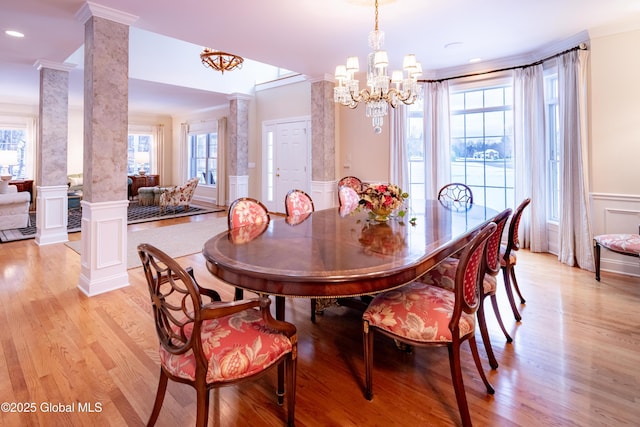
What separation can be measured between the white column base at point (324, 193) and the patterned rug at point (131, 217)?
331 centimetres

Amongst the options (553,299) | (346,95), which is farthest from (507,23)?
(553,299)

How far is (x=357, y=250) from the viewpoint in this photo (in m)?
1.78

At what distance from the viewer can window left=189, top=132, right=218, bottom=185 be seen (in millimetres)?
9516

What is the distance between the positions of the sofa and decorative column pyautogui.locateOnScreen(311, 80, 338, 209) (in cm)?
510

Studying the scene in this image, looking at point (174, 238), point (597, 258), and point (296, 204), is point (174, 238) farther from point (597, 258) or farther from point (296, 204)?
point (597, 258)

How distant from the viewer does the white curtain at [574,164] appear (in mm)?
3855

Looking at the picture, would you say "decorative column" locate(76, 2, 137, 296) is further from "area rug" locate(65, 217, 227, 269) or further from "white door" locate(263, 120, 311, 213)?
"white door" locate(263, 120, 311, 213)

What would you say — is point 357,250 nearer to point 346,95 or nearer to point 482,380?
point 482,380

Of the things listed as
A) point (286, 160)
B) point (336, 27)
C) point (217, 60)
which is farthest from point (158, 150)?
point (336, 27)

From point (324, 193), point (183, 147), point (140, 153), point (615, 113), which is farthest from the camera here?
point (140, 153)

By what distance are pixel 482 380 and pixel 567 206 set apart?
3.18 metres

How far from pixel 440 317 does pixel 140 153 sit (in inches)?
436

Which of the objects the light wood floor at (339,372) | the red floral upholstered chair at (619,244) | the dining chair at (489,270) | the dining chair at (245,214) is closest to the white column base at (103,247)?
the light wood floor at (339,372)

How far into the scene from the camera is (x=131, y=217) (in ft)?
23.7
